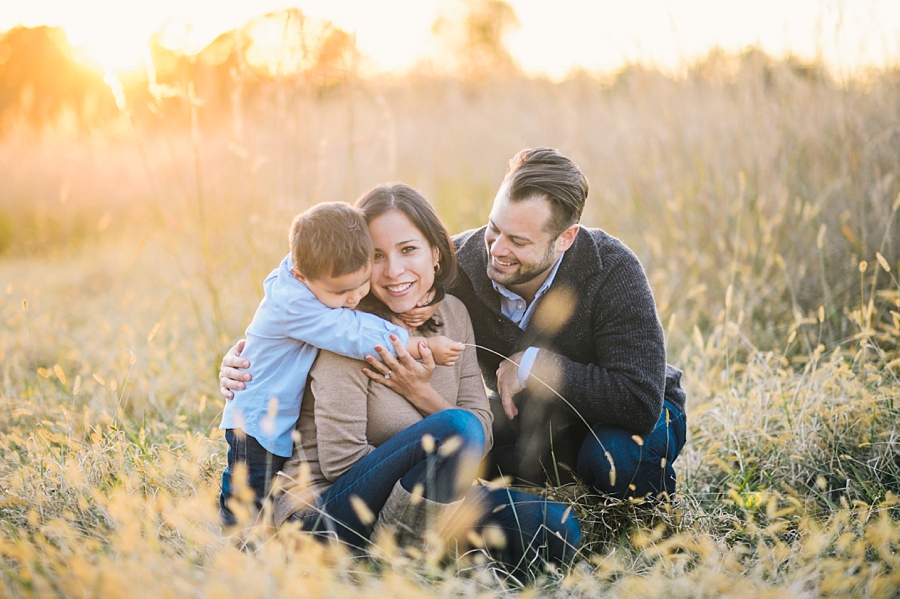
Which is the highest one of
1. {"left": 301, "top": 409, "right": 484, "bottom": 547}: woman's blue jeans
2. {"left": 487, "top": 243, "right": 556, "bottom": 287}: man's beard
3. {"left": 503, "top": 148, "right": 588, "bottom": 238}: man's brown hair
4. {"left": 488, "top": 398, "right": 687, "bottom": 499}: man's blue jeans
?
{"left": 503, "top": 148, "right": 588, "bottom": 238}: man's brown hair

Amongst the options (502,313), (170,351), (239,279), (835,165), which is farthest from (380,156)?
(502,313)

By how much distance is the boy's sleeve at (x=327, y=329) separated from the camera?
1.72 metres

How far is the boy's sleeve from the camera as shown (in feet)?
5.63

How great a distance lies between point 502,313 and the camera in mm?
2273

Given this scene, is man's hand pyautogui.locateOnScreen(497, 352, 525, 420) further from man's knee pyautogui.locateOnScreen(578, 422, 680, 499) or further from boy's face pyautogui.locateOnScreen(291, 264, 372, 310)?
boy's face pyautogui.locateOnScreen(291, 264, 372, 310)

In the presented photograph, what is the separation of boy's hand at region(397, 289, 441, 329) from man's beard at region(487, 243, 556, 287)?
0.93 feet

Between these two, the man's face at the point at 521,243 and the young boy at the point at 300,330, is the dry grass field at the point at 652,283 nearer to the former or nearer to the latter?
the young boy at the point at 300,330

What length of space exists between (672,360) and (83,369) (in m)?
2.92

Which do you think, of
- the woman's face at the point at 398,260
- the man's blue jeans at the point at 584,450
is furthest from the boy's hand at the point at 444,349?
the man's blue jeans at the point at 584,450

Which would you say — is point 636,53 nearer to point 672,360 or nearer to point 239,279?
point 672,360

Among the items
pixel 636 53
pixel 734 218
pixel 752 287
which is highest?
pixel 636 53

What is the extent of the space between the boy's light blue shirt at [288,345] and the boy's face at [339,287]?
20 millimetres

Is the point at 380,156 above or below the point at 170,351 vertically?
above

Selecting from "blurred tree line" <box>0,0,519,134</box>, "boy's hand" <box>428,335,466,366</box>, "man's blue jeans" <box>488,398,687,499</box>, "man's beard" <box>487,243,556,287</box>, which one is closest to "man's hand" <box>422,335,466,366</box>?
"boy's hand" <box>428,335,466,366</box>
